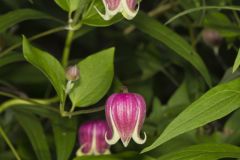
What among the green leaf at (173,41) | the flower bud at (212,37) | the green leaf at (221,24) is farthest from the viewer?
the flower bud at (212,37)

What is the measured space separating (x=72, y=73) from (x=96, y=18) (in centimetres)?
14

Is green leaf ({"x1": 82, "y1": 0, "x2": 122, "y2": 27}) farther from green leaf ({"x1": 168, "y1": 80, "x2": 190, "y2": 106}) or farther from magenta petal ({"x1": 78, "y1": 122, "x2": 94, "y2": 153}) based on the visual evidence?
green leaf ({"x1": 168, "y1": 80, "x2": 190, "y2": 106})

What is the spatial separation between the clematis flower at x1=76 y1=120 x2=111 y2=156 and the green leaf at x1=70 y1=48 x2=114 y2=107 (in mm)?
271

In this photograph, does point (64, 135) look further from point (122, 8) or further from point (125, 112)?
point (122, 8)

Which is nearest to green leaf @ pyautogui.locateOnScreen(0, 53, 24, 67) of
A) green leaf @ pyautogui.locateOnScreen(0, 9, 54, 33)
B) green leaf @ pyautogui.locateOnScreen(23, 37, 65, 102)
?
green leaf @ pyautogui.locateOnScreen(0, 9, 54, 33)

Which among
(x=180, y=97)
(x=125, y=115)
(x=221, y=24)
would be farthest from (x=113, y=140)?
(x=180, y=97)

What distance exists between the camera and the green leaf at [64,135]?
1.21 meters

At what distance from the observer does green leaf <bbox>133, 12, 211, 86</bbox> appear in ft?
3.85

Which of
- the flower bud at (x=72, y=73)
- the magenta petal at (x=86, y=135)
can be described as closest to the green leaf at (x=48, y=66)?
the flower bud at (x=72, y=73)

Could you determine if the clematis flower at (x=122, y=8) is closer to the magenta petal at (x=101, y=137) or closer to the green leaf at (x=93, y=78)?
the green leaf at (x=93, y=78)

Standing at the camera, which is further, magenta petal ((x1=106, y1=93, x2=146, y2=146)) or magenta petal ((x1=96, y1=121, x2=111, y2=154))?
magenta petal ((x1=96, y1=121, x2=111, y2=154))

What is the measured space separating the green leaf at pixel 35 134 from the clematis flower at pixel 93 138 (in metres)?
0.13

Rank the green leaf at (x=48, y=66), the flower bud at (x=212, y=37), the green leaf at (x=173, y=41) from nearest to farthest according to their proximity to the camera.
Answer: the green leaf at (x=48, y=66) → the green leaf at (x=173, y=41) → the flower bud at (x=212, y=37)

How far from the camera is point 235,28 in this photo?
1347 millimetres
